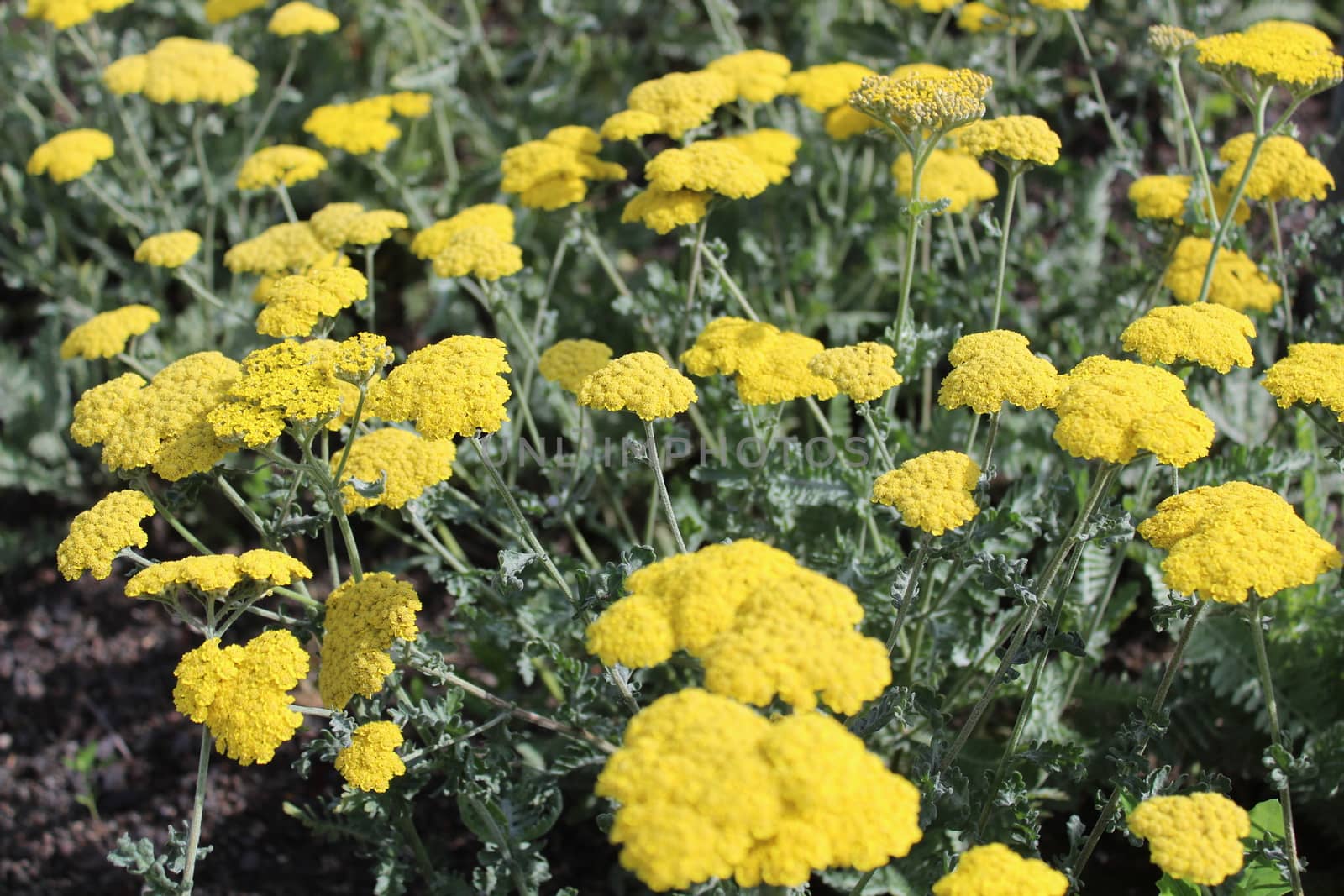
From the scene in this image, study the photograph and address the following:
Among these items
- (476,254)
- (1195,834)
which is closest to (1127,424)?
(1195,834)

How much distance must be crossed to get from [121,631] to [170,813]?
1.24 meters

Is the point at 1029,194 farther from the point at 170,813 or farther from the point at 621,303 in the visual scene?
the point at 170,813

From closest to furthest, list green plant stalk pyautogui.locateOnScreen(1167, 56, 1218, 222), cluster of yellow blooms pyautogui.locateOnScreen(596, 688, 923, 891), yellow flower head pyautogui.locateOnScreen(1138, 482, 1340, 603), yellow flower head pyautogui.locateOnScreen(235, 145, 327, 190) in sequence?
cluster of yellow blooms pyautogui.locateOnScreen(596, 688, 923, 891) < yellow flower head pyautogui.locateOnScreen(1138, 482, 1340, 603) < green plant stalk pyautogui.locateOnScreen(1167, 56, 1218, 222) < yellow flower head pyautogui.locateOnScreen(235, 145, 327, 190)

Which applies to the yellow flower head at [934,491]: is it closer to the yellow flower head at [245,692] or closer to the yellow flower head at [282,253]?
the yellow flower head at [245,692]

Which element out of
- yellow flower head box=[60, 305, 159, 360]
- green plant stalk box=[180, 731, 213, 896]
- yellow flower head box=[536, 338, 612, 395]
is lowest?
green plant stalk box=[180, 731, 213, 896]

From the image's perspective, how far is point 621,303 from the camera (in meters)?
4.69

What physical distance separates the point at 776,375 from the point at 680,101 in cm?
154

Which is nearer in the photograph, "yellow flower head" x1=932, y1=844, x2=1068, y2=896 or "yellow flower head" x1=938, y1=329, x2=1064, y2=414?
"yellow flower head" x1=932, y1=844, x2=1068, y2=896

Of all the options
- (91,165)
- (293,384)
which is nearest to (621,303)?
(293,384)

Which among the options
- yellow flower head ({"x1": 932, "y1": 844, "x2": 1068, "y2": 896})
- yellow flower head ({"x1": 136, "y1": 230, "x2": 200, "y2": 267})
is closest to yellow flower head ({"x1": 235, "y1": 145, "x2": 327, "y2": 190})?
yellow flower head ({"x1": 136, "y1": 230, "x2": 200, "y2": 267})

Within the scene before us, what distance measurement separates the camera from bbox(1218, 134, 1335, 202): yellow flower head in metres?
4.25

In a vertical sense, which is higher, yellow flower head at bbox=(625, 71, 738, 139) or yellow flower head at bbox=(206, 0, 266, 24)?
yellow flower head at bbox=(206, 0, 266, 24)

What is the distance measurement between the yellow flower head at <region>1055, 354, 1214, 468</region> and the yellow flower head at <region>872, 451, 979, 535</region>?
0.87 feet

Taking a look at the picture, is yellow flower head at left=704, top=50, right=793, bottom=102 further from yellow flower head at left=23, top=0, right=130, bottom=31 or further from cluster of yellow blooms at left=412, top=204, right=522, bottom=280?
yellow flower head at left=23, top=0, right=130, bottom=31
